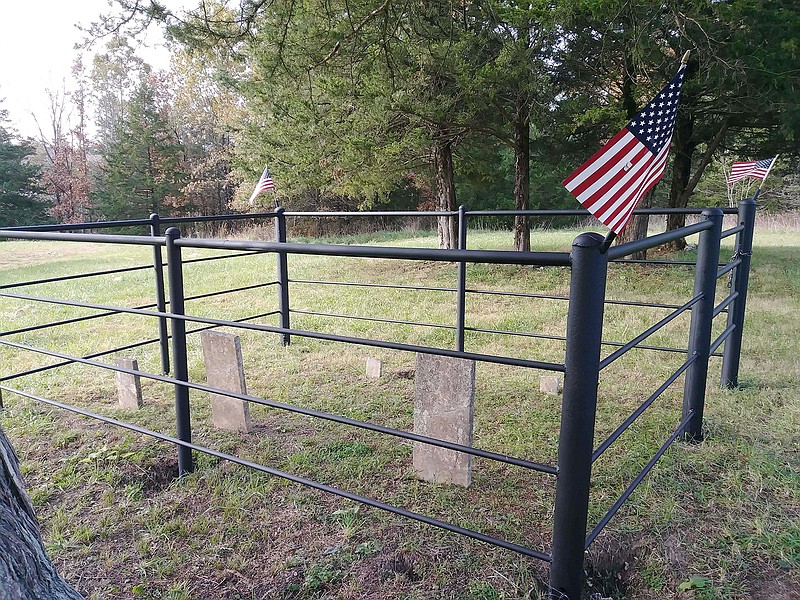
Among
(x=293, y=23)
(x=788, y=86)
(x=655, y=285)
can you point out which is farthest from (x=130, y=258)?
(x=788, y=86)

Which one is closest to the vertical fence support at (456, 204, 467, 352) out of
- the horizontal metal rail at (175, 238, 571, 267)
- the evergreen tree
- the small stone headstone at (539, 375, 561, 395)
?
the small stone headstone at (539, 375, 561, 395)

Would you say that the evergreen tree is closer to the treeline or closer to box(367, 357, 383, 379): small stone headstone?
the treeline

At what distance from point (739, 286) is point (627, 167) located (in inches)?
82.2

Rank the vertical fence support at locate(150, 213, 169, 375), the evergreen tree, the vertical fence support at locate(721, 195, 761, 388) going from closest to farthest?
1. the vertical fence support at locate(721, 195, 761, 388)
2. the vertical fence support at locate(150, 213, 169, 375)
3. the evergreen tree

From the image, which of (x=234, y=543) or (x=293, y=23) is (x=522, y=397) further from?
(x=293, y=23)

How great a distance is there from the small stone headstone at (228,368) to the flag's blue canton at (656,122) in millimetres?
1814

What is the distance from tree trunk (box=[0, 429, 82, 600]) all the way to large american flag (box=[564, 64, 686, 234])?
128cm

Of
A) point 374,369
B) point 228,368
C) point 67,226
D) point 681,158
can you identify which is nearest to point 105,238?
point 228,368

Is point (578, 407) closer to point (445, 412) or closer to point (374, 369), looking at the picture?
point (445, 412)

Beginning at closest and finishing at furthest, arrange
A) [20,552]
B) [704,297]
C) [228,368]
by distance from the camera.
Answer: [20,552] < [704,297] < [228,368]

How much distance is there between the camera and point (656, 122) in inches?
60.7

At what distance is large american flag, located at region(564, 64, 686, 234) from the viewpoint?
1.36 meters

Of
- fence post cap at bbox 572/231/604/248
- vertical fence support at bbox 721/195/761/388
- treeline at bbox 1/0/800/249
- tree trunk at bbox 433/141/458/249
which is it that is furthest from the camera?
tree trunk at bbox 433/141/458/249

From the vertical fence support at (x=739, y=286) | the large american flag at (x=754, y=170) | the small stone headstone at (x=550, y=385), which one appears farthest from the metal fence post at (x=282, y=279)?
the large american flag at (x=754, y=170)
